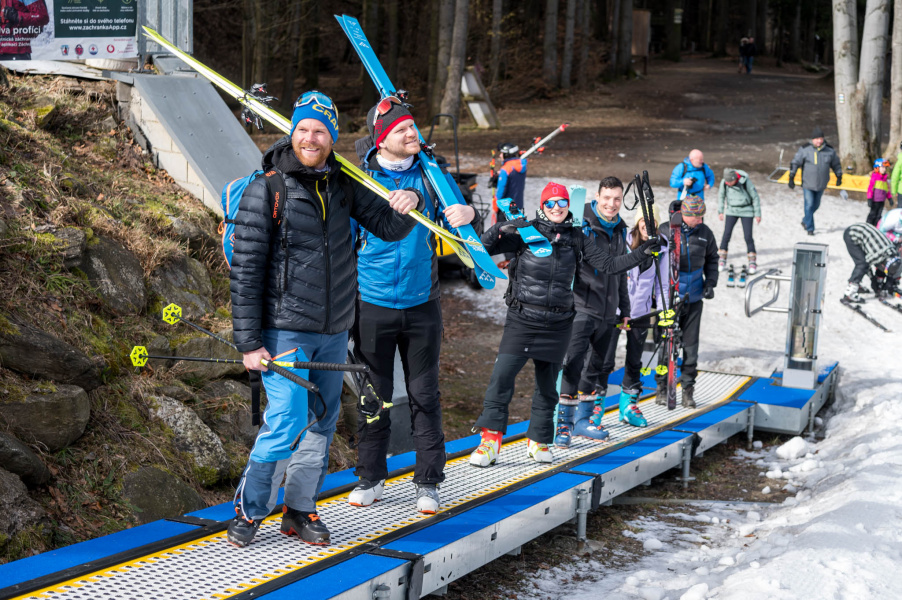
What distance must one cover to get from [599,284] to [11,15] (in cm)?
582

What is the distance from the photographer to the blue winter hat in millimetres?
4082

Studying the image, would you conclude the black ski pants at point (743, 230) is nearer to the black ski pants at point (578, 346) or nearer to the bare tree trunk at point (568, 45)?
the black ski pants at point (578, 346)

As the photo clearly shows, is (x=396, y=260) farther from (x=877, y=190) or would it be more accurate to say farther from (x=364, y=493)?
(x=877, y=190)

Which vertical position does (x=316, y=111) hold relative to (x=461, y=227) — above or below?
above

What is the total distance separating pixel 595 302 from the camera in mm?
6703

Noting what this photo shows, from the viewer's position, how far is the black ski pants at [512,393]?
5.98 meters

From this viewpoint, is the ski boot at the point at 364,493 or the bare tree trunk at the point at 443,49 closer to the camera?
the ski boot at the point at 364,493

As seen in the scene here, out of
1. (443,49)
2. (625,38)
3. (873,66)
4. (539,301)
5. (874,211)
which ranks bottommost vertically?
(874,211)

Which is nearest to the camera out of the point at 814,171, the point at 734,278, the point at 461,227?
the point at 461,227

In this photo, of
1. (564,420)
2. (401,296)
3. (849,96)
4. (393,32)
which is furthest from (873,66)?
(401,296)

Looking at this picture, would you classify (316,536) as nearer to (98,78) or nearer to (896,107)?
(98,78)

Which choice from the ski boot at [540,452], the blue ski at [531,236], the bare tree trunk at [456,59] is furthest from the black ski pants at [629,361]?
the bare tree trunk at [456,59]

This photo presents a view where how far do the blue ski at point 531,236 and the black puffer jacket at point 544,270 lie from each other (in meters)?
0.04

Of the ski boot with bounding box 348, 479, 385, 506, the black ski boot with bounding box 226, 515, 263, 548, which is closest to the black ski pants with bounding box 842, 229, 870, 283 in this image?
the ski boot with bounding box 348, 479, 385, 506
